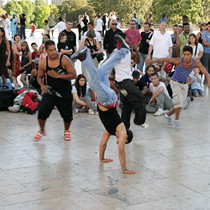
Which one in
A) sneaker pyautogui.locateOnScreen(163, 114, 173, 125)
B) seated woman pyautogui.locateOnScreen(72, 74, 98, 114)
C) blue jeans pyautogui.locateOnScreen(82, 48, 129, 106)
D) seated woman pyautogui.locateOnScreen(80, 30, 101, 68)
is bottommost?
sneaker pyautogui.locateOnScreen(163, 114, 173, 125)

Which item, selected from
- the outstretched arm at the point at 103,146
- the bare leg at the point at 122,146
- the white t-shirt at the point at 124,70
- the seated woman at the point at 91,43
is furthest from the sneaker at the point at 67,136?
the seated woman at the point at 91,43

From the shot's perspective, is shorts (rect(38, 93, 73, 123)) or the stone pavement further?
shorts (rect(38, 93, 73, 123))

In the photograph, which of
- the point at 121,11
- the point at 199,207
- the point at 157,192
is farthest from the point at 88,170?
the point at 121,11

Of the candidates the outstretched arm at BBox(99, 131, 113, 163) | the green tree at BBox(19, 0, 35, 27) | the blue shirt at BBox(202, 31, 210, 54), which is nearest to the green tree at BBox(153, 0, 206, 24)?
the green tree at BBox(19, 0, 35, 27)

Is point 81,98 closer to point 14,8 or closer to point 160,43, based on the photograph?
point 160,43

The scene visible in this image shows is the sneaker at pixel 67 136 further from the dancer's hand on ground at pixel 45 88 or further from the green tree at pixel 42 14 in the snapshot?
the green tree at pixel 42 14

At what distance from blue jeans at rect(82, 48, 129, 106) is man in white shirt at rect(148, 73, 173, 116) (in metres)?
4.00

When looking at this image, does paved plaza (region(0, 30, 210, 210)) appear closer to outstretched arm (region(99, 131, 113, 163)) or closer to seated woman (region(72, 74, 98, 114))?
outstretched arm (region(99, 131, 113, 163))

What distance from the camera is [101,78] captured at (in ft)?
23.7

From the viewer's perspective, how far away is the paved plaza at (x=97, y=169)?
6332 mm

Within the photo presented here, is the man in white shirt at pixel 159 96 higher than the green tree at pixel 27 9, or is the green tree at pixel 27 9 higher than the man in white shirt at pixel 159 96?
the green tree at pixel 27 9

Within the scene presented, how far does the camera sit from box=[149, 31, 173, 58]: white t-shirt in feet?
43.5

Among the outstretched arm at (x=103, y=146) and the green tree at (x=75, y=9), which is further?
the green tree at (x=75, y=9)

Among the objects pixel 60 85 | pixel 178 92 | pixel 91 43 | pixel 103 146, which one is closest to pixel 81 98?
pixel 91 43
